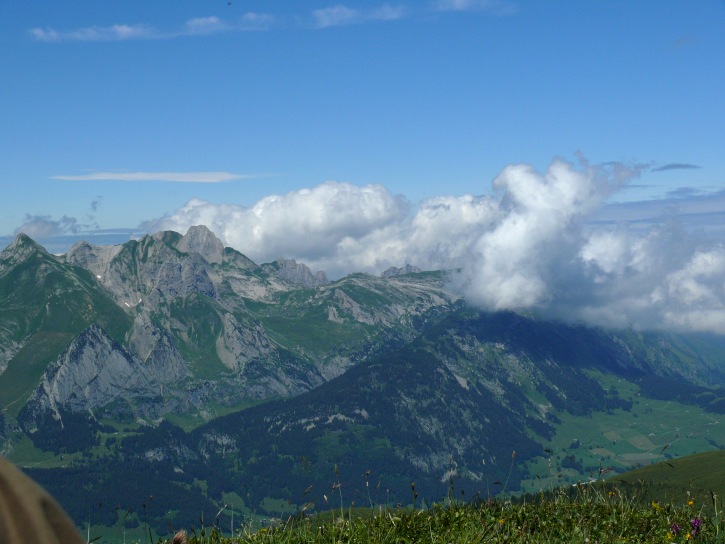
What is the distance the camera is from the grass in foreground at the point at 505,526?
1068 cm

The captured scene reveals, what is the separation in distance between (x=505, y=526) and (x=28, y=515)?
10017mm

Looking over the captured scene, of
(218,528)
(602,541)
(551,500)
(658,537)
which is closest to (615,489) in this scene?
(551,500)

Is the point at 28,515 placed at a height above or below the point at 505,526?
above

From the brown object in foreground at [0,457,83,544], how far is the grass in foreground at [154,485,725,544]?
302 inches

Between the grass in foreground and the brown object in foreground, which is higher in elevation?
the brown object in foreground

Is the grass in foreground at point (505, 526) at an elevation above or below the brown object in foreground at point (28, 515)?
below

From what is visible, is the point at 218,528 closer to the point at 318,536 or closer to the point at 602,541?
the point at 318,536

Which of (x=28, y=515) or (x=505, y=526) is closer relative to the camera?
(x=28, y=515)

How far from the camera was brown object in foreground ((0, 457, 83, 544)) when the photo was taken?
2623 mm

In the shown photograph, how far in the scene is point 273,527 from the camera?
1169cm

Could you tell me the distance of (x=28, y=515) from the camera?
266 centimetres

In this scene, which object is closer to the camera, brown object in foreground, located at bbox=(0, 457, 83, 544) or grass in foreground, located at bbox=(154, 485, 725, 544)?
brown object in foreground, located at bbox=(0, 457, 83, 544)

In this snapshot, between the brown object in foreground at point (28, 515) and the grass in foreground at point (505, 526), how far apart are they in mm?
7662

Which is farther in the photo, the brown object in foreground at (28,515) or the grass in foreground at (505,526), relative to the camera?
the grass in foreground at (505,526)
